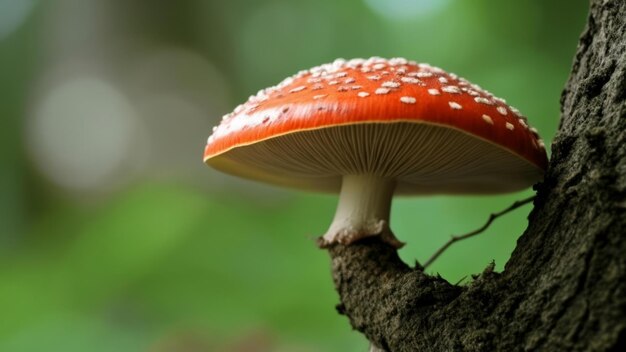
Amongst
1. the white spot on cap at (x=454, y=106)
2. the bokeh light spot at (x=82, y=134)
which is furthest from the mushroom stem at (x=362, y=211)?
the bokeh light spot at (x=82, y=134)

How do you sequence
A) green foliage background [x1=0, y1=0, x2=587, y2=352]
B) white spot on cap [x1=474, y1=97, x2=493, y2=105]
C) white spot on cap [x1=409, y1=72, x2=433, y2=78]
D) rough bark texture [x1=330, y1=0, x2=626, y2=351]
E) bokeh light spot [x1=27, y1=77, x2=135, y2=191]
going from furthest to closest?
Result: bokeh light spot [x1=27, y1=77, x2=135, y2=191] < green foliage background [x1=0, y1=0, x2=587, y2=352] < white spot on cap [x1=409, y1=72, x2=433, y2=78] < white spot on cap [x1=474, y1=97, x2=493, y2=105] < rough bark texture [x1=330, y1=0, x2=626, y2=351]

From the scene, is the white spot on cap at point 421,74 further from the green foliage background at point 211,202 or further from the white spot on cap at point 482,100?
the green foliage background at point 211,202

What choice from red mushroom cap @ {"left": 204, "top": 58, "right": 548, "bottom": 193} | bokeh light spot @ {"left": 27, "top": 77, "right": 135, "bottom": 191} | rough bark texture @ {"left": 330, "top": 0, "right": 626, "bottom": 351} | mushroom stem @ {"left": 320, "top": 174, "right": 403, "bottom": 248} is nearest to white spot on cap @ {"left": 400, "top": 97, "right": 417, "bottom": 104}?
red mushroom cap @ {"left": 204, "top": 58, "right": 548, "bottom": 193}

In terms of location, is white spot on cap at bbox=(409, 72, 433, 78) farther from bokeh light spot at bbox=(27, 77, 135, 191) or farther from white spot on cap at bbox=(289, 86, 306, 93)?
bokeh light spot at bbox=(27, 77, 135, 191)

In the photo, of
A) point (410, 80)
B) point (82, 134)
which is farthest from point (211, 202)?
point (410, 80)

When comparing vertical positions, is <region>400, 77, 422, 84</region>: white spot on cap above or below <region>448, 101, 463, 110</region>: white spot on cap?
above

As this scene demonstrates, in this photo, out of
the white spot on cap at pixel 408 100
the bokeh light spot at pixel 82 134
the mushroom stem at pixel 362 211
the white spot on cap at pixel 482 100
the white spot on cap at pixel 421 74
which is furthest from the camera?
the bokeh light spot at pixel 82 134

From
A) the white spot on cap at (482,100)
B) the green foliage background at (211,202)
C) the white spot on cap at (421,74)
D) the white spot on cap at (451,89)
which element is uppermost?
the green foliage background at (211,202)

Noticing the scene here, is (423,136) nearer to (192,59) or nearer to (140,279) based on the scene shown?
(140,279)
